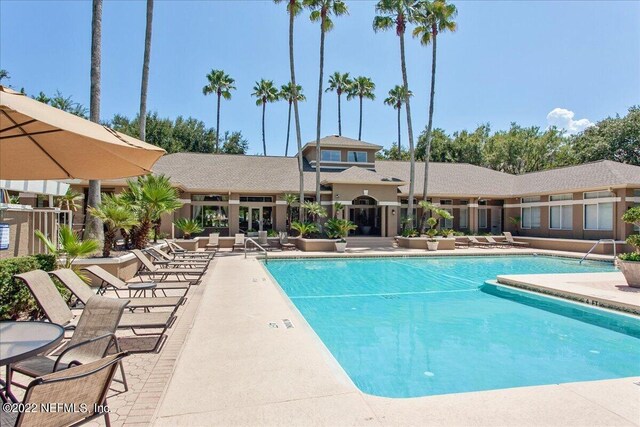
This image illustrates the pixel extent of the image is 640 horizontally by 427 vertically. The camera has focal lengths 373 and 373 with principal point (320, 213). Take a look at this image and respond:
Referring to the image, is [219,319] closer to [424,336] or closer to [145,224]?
[424,336]

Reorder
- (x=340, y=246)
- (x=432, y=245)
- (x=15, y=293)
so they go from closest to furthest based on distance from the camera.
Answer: (x=15, y=293) → (x=340, y=246) → (x=432, y=245)

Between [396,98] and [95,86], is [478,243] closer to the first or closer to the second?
[95,86]

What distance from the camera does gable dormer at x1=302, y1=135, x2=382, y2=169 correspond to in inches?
1222

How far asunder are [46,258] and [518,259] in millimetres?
21432

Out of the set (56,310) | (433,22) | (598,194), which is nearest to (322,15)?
(433,22)

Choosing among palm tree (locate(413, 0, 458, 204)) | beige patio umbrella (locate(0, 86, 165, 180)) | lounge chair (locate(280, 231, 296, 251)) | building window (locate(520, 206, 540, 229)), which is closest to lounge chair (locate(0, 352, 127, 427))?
beige patio umbrella (locate(0, 86, 165, 180))

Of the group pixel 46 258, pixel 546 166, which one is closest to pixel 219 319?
pixel 46 258

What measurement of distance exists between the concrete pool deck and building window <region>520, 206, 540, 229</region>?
26537 millimetres

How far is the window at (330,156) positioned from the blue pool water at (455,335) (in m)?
18.4

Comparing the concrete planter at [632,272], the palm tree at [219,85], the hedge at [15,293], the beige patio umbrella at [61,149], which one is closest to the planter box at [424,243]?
the concrete planter at [632,272]

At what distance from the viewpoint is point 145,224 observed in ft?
44.9

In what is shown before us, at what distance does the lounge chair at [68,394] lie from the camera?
2.38 m

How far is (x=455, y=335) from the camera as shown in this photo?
7.77 metres

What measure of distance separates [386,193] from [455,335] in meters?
19.7
